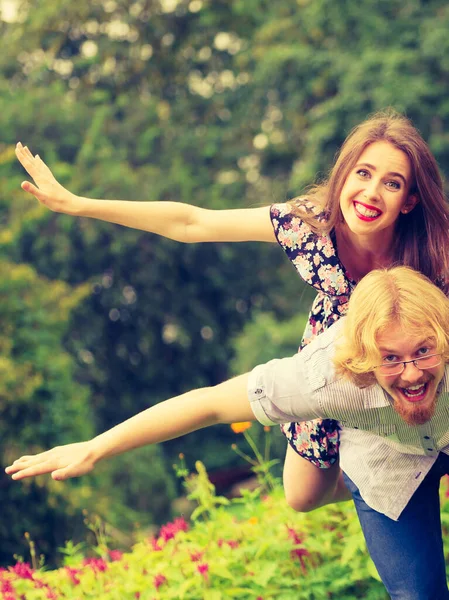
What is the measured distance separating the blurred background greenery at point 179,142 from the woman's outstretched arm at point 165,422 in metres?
11.7

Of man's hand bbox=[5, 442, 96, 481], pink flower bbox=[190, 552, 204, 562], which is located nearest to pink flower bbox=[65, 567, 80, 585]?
pink flower bbox=[190, 552, 204, 562]

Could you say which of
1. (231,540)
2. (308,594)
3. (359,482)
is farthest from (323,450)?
(231,540)

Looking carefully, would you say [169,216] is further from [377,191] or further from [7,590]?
[7,590]

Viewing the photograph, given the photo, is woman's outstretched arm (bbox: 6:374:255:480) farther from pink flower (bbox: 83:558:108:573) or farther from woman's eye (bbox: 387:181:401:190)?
pink flower (bbox: 83:558:108:573)

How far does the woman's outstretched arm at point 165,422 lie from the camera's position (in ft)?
8.56

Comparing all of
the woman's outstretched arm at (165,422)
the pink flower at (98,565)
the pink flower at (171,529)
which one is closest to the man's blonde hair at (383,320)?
the woman's outstretched arm at (165,422)

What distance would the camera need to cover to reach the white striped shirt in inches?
101

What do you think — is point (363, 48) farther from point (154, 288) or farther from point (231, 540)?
point (231, 540)

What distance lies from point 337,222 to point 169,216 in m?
0.54

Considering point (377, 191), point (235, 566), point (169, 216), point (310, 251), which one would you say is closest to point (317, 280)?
point (310, 251)

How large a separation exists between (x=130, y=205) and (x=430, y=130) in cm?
1276

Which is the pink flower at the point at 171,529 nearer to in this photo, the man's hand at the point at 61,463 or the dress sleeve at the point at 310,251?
the man's hand at the point at 61,463

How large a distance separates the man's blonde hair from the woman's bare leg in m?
0.74

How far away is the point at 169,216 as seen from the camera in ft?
10.3
